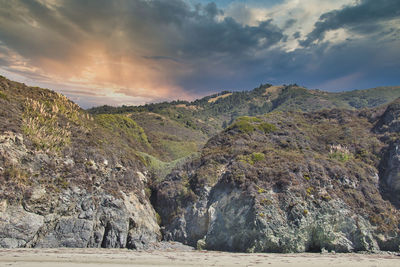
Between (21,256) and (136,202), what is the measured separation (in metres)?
7.95

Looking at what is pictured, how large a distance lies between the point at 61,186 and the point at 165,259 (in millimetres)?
7830

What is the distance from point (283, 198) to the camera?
16859 millimetres

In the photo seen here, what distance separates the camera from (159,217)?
748 inches

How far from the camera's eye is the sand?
10102mm

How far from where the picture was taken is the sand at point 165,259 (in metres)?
10.1

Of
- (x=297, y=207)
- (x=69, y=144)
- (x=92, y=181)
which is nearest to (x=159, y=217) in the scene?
(x=92, y=181)

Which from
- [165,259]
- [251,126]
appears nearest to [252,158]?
[251,126]

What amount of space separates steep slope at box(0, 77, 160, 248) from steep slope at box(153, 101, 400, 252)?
3.46 metres

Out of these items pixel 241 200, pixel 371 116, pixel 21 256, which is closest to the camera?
pixel 21 256

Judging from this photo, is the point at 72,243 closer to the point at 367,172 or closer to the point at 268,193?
the point at 268,193

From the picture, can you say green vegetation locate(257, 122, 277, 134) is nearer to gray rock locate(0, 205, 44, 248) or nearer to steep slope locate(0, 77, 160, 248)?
steep slope locate(0, 77, 160, 248)

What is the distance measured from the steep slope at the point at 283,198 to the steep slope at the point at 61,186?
3458 mm

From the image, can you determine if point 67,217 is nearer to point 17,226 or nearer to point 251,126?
point 17,226

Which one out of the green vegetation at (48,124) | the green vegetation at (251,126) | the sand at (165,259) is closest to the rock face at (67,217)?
the sand at (165,259)
